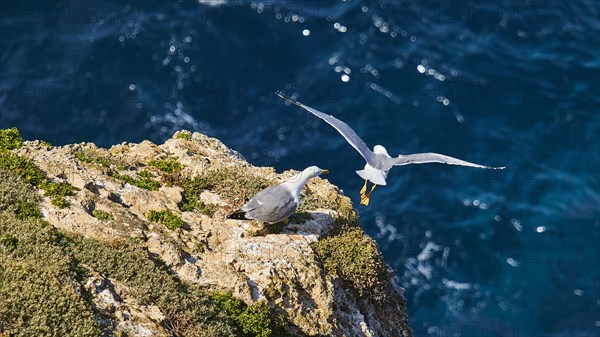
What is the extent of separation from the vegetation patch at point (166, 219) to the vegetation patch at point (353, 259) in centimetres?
274

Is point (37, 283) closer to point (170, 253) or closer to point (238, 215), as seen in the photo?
point (170, 253)

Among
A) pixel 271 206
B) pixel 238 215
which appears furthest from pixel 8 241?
pixel 271 206

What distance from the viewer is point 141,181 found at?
16.8 meters

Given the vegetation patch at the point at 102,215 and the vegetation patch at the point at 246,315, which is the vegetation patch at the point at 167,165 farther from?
the vegetation patch at the point at 246,315

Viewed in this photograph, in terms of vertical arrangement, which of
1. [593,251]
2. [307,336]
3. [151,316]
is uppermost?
[151,316]

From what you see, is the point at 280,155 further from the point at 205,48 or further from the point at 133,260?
the point at 133,260

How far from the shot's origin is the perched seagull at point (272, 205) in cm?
1551

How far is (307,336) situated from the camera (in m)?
14.9

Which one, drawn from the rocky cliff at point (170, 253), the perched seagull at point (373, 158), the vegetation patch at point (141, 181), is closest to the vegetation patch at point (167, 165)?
the rocky cliff at point (170, 253)

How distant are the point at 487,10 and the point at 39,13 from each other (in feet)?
77.1

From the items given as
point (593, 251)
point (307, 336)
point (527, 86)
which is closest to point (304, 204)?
point (307, 336)

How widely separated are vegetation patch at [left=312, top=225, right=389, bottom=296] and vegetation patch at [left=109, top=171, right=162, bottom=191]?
11.9ft

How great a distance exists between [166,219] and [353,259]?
3.90 m

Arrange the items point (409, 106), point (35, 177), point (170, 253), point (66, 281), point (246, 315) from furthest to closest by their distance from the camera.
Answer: point (409, 106) < point (35, 177) < point (170, 253) < point (246, 315) < point (66, 281)
